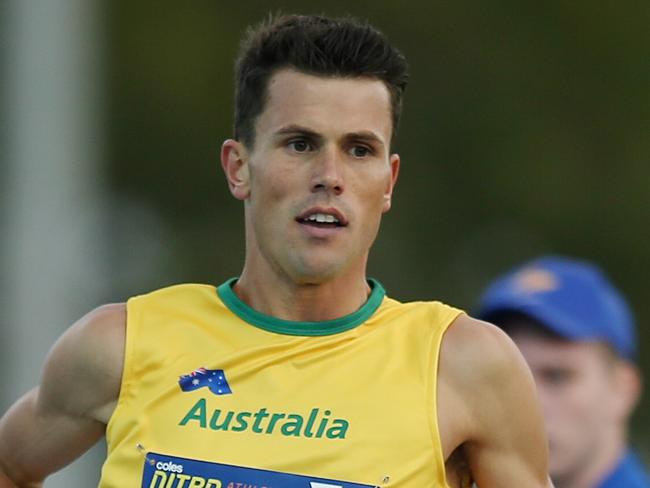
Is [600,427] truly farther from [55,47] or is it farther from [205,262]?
[205,262]

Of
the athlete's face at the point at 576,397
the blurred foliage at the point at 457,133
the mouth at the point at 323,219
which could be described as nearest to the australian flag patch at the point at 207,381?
the mouth at the point at 323,219

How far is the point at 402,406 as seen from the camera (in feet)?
13.4

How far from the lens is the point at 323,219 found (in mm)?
4156

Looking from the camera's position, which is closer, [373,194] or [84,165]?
[373,194]

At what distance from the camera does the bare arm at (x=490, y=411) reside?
13.5 feet

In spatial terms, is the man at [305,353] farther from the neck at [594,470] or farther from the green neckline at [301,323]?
the neck at [594,470]

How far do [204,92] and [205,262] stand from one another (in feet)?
6.13

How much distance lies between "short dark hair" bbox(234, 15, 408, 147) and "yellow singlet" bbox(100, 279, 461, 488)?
47 cm

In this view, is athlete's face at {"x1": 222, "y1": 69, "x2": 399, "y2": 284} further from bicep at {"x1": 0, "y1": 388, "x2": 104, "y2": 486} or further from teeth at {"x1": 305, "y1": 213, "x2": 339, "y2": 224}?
bicep at {"x1": 0, "y1": 388, "x2": 104, "y2": 486}

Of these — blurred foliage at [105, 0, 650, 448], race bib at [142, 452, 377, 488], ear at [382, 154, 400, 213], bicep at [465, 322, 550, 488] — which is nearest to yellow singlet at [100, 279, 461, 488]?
race bib at [142, 452, 377, 488]

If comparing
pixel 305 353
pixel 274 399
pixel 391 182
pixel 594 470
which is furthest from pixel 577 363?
pixel 274 399

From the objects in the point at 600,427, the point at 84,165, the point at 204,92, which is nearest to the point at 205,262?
the point at 204,92

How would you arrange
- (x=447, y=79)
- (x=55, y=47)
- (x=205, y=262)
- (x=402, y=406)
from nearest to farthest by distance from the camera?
(x=402, y=406) < (x=55, y=47) < (x=205, y=262) < (x=447, y=79)

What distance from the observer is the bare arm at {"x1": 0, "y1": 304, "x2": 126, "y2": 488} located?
4.30 m
